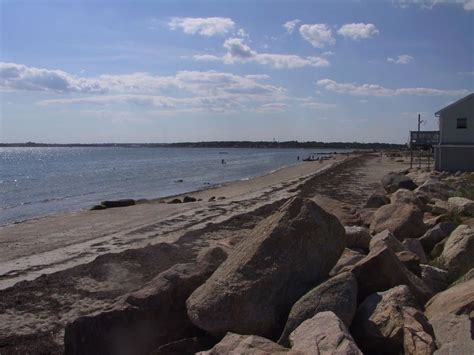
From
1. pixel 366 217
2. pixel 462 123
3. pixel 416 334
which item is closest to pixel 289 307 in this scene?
pixel 416 334

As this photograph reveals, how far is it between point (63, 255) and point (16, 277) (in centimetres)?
206

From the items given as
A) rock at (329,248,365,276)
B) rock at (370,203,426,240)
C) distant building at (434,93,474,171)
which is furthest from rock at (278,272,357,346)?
distant building at (434,93,474,171)

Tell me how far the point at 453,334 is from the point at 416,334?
1.02 feet

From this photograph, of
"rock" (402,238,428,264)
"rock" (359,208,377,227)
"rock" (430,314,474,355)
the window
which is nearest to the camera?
"rock" (430,314,474,355)

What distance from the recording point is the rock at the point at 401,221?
9992 mm

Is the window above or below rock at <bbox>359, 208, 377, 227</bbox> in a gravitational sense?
above

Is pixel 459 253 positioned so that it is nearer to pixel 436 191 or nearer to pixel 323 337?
pixel 323 337

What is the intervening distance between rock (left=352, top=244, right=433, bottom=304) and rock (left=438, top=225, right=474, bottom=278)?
1.62 m

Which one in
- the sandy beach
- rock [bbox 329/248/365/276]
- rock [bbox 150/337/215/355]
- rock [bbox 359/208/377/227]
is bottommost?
the sandy beach

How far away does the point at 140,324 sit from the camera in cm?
548

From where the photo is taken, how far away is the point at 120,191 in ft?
126

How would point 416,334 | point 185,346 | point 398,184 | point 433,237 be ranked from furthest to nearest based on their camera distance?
point 398,184
point 433,237
point 185,346
point 416,334

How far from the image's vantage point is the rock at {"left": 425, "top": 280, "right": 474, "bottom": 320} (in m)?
4.93

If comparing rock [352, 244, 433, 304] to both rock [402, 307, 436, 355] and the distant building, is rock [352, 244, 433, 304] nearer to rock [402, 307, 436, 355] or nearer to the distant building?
rock [402, 307, 436, 355]
